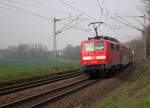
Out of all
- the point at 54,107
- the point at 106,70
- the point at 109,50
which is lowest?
the point at 54,107

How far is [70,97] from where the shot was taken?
380 inches

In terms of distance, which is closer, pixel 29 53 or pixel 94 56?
Result: pixel 94 56

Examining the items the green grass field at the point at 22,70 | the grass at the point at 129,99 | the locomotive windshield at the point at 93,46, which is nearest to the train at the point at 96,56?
the locomotive windshield at the point at 93,46

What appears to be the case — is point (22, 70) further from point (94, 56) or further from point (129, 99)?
point (129, 99)

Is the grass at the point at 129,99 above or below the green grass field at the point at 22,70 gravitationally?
below

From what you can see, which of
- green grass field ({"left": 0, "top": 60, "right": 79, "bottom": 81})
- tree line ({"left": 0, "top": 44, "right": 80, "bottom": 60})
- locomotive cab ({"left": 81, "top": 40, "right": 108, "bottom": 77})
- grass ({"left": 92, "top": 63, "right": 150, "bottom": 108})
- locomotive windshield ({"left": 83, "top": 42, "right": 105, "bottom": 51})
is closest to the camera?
grass ({"left": 92, "top": 63, "right": 150, "bottom": 108})

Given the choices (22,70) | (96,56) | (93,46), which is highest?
(93,46)

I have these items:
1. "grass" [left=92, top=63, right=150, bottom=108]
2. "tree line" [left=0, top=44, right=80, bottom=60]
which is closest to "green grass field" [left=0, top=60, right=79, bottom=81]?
"grass" [left=92, top=63, right=150, bottom=108]

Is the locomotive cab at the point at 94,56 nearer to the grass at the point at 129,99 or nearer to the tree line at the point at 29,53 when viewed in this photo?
the grass at the point at 129,99

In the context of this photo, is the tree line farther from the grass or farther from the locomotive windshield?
the grass

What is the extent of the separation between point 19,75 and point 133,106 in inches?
557

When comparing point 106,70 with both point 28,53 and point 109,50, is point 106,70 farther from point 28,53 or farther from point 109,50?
point 28,53

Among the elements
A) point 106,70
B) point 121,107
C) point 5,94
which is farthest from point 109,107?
point 106,70

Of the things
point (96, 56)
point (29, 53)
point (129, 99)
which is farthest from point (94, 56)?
point (29, 53)
